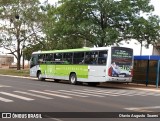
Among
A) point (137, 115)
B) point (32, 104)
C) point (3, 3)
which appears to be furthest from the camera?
point (3, 3)

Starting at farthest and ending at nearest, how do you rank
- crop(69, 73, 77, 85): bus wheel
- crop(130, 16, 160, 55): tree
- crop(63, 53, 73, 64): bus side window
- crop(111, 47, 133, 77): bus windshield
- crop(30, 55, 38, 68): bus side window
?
crop(30, 55, 38, 68): bus side window → crop(130, 16, 160, 55): tree → crop(63, 53, 73, 64): bus side window → crop(69, 73, 77, 85): bus wheel → crop(111, 47, 133, 77): bus windshield

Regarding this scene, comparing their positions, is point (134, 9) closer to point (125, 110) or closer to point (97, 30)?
point (97, 30)

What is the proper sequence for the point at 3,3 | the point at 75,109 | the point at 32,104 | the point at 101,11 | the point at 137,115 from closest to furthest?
the point at 137,115 → the point at 75,109 → the point at 32,104 → the point at 101,11 → the point at 3,3

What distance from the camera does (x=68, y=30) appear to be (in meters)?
33.8

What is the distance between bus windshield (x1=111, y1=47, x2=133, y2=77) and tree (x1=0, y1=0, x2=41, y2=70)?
92.8 ft

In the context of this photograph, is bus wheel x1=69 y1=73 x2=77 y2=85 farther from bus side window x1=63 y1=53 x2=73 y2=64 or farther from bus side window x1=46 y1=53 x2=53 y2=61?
bus side window x1=46 y1=53 x2=53 y2=61

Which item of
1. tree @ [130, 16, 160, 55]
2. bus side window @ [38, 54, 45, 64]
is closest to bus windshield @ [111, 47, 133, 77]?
tree @ [130, 16, 160, 55]

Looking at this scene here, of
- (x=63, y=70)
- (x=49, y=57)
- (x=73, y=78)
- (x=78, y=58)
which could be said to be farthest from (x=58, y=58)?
(x=78, y=58)

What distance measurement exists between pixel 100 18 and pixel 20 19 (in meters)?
22.8

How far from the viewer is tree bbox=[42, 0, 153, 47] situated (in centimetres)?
3259

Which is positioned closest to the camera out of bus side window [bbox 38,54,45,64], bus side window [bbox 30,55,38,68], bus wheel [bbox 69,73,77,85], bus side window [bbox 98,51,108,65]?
bus side window [bbox 98,51,108,65]

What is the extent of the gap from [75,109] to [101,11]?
69.5ft

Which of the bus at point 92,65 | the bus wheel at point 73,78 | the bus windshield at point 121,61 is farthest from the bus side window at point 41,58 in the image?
the bus windshield at point 121,61

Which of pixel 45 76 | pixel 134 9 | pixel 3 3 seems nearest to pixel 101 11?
pixel 134 9
